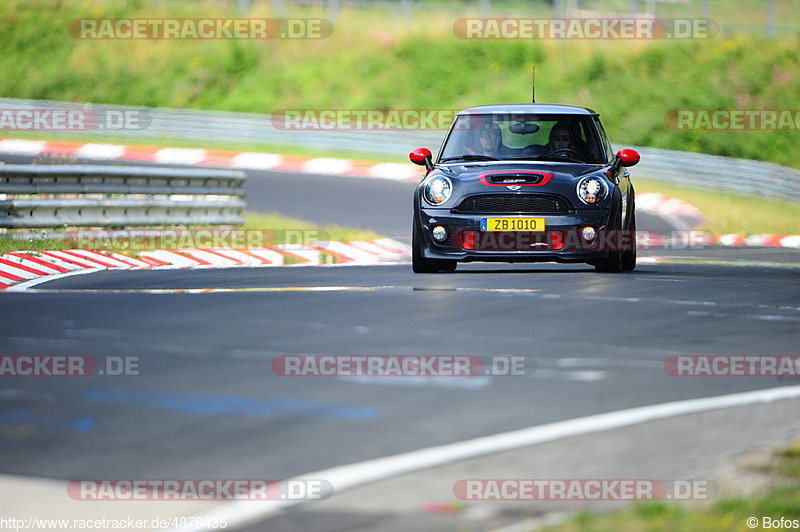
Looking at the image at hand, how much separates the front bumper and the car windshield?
964 mm

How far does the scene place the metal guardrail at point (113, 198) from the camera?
16812mm

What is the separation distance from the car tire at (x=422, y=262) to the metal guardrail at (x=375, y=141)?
49.4 feet

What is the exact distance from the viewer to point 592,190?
1323cm

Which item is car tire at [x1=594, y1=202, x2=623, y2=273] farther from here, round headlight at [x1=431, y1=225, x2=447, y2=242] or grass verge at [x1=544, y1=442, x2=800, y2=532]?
grass verge at [x1=544, y1=442, x2=800, y2=532]

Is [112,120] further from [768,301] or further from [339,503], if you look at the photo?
[339,503]

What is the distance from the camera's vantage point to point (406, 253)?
19.2 m

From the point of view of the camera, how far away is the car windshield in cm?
1398

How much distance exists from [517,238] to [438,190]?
859mm

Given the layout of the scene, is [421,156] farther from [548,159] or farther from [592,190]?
[592,190]

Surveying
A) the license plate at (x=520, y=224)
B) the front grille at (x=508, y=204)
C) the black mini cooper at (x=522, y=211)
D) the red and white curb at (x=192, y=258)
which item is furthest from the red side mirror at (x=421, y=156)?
the red and white curb at (x=192, y=258)

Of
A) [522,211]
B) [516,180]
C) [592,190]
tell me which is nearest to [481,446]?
[522,211]

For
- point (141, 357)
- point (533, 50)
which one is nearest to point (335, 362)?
point (141, 357)

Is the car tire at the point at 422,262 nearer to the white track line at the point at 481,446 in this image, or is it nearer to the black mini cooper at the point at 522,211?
the black mini cooper at the point at 522,211

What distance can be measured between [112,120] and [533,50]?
497 inches
